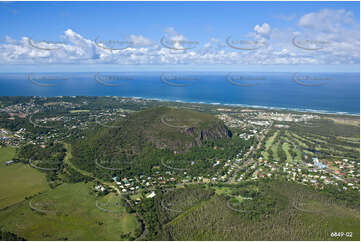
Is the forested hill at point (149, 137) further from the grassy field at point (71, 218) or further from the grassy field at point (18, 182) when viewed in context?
the grassy field at point (71, 218)

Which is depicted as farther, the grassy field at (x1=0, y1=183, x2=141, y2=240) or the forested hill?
the forested hill

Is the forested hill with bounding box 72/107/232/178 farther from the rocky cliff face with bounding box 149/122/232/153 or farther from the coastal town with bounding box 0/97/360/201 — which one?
the coastal town with bounding box 0/97/360/201

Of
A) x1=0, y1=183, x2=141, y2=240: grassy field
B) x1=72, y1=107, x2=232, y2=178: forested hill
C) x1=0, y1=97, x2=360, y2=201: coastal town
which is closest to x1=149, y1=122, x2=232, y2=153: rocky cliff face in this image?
x1=72, y1=107, x2=232, y2=178: forested hill

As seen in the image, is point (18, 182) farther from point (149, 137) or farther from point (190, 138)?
point (190, 138)

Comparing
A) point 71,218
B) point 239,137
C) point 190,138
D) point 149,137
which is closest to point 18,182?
point 71,218

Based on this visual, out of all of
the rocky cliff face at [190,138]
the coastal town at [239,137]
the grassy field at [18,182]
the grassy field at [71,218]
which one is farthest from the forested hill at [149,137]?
the grassy field at [71,218]
